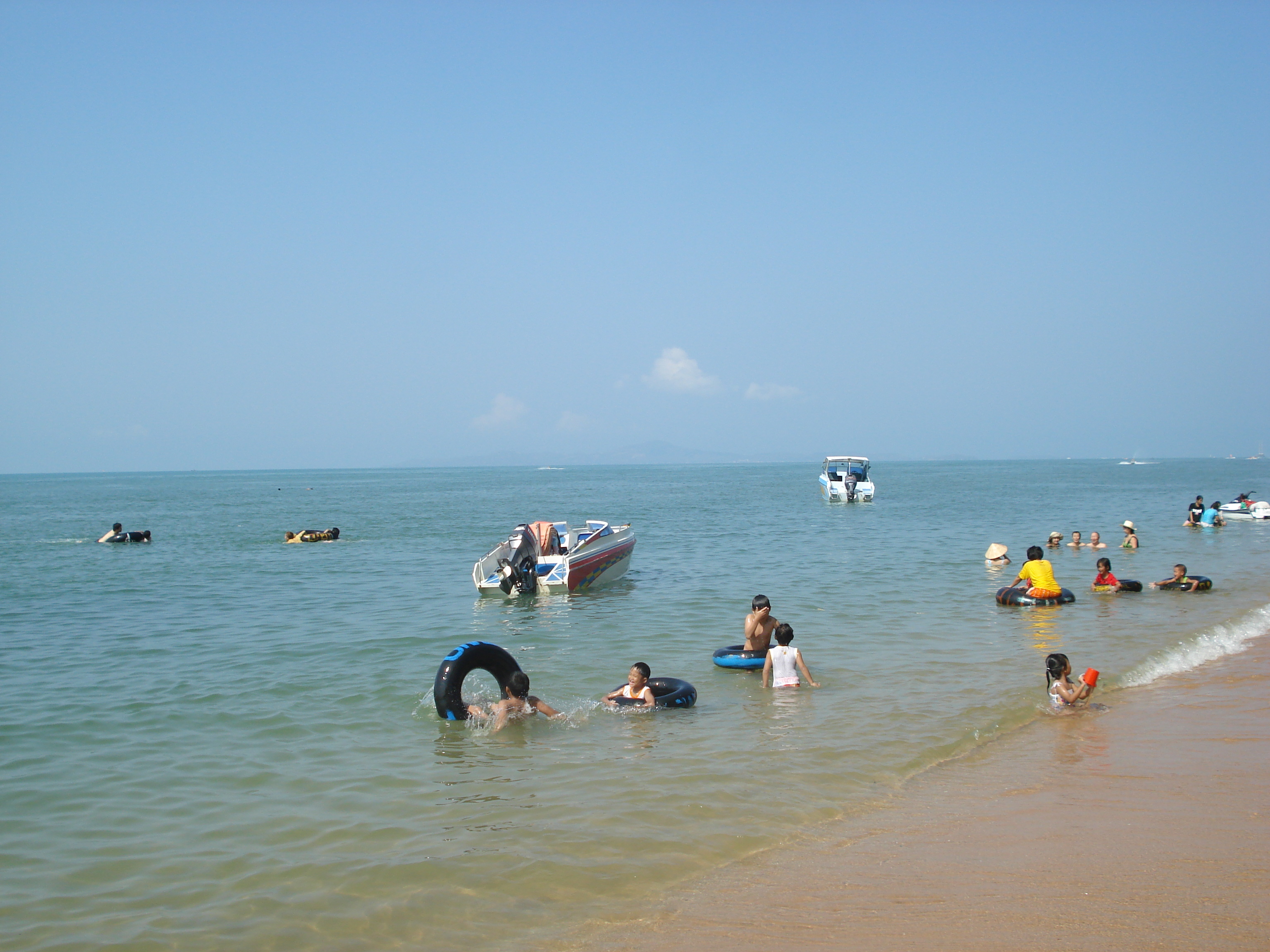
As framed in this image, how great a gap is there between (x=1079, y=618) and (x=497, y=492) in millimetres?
73052

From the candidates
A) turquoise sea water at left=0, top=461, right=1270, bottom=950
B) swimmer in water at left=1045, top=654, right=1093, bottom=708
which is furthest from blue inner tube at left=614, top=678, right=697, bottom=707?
swimmer in water at left=1045, top=654, right=1093, bottom=708

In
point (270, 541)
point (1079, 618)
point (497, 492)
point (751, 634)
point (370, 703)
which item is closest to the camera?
point (370, 703)

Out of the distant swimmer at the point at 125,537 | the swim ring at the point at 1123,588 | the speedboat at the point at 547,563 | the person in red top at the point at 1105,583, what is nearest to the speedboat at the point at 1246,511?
the swim ring at the point at 1123,588

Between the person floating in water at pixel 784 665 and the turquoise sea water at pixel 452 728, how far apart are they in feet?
0.80

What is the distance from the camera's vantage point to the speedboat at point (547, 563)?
18.1m

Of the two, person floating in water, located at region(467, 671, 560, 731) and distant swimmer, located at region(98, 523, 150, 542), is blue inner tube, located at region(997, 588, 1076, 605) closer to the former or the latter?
person floating in water, located at region(467, 671, 560, 731)

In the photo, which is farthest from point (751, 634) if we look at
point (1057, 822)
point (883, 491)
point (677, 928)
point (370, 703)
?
point (883, 491)

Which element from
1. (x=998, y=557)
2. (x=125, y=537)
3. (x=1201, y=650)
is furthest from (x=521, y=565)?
(x=125, y=537)

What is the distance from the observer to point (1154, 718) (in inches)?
336

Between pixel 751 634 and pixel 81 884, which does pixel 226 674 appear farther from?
pixel 751 634

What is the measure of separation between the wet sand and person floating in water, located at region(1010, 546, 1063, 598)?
759cm

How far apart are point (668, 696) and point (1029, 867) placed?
465 centimetres

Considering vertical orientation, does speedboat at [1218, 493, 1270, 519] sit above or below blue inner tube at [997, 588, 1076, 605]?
above

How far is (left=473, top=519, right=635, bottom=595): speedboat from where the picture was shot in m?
18.1
